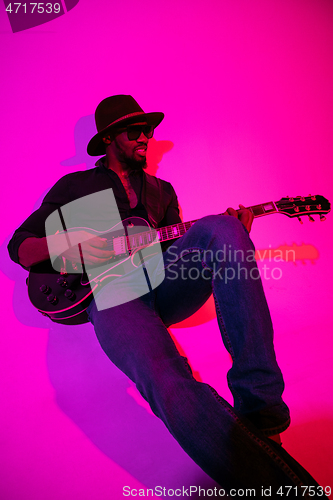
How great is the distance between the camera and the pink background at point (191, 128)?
135 centimetres

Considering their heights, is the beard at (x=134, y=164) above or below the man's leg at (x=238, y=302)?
above

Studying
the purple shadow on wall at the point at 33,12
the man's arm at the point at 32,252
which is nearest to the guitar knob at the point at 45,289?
the man's arm at the point at 32,252

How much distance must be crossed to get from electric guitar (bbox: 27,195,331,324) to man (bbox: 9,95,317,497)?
45 millimetres

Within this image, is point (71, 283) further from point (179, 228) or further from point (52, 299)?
point (179, 228)

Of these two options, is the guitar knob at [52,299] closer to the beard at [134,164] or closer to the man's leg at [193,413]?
the man's leg at [193,413]

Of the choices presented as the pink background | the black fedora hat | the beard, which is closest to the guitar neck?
the pink background

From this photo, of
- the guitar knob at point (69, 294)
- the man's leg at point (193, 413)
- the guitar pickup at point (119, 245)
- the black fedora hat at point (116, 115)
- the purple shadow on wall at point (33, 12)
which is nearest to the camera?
the man's leg at point (193, 413)

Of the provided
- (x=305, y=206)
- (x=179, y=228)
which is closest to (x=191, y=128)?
(x=179, y=228)

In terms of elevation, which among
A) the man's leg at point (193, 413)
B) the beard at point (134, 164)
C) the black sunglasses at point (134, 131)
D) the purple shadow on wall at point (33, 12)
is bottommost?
the man's leg at point (193, 413)

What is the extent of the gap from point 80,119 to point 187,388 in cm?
170

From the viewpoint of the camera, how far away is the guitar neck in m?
1.38

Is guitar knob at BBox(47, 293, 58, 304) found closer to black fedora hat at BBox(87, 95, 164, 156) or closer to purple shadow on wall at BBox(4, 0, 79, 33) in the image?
black fedora hat at BBox(87, 95, 164, 156)

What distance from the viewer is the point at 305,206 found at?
136 centimetres

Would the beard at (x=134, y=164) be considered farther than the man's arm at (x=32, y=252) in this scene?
Yes
